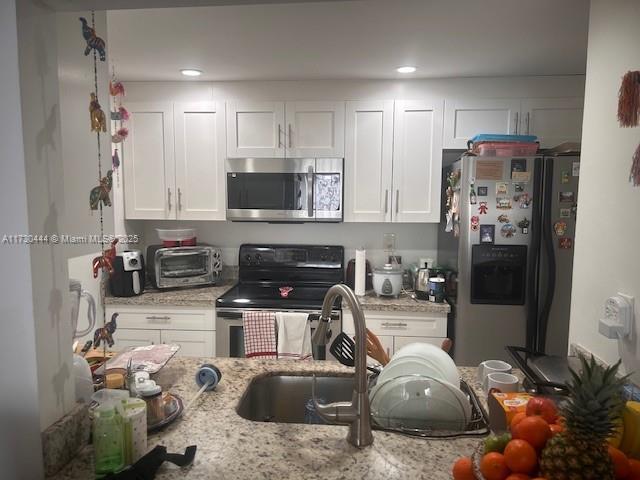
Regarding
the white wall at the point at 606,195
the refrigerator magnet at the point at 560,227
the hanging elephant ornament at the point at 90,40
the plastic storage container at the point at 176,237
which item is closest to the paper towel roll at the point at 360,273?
the refrigerator magnet at the point at 560,227

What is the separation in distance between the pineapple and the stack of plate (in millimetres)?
437

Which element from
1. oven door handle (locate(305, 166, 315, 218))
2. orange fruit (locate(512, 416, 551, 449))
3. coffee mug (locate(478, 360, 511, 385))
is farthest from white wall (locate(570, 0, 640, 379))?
oven door handle (locate(305, 166, 315, 218))

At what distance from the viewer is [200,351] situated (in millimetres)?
2762

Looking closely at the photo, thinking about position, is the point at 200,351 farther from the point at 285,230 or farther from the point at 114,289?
the point at 285,230

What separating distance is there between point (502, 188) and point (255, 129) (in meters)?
1.66

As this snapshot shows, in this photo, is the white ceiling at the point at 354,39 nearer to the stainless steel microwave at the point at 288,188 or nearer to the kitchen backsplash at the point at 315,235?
the stainless steel microwave at the point at 288,188

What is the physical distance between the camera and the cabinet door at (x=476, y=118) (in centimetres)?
273

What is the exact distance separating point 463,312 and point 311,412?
140cm

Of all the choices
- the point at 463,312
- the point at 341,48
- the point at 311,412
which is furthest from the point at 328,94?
the point at 311,412

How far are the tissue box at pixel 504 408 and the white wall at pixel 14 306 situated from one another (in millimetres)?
1080

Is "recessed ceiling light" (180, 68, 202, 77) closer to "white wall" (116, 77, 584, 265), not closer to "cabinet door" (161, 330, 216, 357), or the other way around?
"white wall" (116, 77, 584, 265)

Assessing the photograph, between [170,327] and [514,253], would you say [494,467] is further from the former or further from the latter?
[170,327]

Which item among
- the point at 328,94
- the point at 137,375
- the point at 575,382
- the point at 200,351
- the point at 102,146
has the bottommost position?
the point at 200,351

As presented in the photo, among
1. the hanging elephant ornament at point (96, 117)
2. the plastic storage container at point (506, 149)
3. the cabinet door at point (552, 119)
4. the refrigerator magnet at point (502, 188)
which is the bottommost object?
the refrigerator magnet at point (502, 188)
